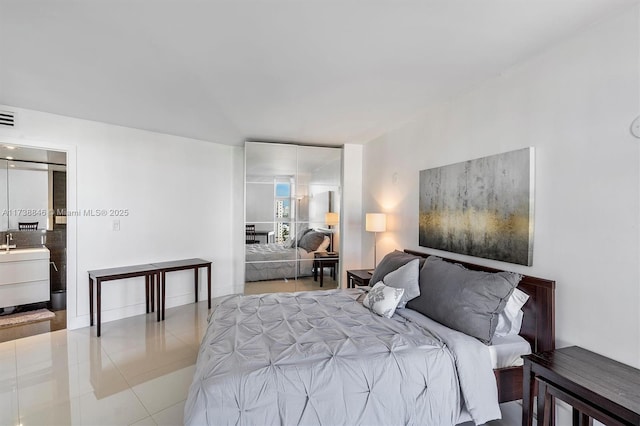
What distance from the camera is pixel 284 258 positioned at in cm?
486

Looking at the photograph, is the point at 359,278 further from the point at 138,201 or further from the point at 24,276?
the point at 24,276

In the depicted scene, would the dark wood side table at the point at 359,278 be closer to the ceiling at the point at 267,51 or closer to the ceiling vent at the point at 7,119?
the ceiling at the point at 267,51

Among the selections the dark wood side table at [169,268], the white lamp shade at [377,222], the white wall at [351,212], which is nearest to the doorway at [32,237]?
the dark wood side table at [169,268]

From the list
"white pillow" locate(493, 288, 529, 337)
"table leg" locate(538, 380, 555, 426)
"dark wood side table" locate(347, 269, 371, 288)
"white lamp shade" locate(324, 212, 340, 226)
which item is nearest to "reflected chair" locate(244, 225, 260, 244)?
"white lamp shade" locate(324, 212, 340, 226)

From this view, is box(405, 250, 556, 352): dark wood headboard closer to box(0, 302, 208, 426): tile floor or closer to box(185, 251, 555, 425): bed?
box(185, 251, 555, 425): bed

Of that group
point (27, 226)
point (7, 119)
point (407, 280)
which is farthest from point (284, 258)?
point (27, 226)

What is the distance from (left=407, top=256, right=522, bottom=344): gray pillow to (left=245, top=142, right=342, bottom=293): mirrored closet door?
2.54 meters

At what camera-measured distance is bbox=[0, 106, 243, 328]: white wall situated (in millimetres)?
3699

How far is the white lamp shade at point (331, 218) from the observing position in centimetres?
488

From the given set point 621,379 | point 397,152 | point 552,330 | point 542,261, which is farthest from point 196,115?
point 621,379

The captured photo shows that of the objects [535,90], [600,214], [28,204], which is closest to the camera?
[600,214]

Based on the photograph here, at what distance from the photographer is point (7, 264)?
166 inches

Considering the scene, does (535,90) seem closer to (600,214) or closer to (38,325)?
(600,214)

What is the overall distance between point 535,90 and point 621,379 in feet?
5.95
